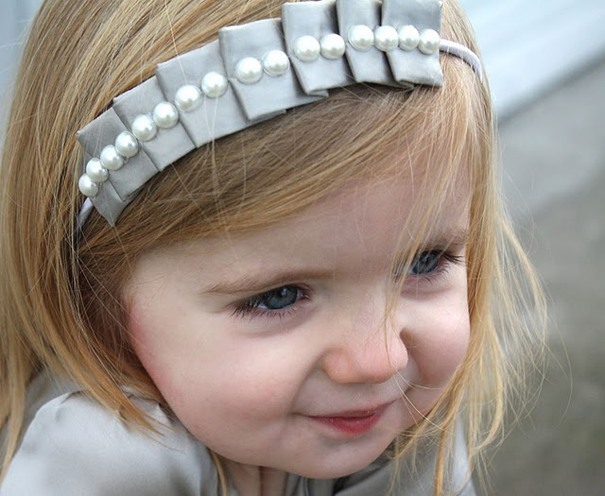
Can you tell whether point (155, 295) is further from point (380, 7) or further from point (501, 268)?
point (501, 268)

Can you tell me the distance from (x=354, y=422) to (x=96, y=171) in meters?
0.44

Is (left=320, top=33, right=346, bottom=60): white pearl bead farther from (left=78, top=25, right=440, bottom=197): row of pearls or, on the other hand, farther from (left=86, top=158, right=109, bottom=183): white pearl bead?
(left=86, top=158, right=109, bottom=183): white pearl bead

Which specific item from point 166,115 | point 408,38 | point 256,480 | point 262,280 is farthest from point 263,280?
point 256,480

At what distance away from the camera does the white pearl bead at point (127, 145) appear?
120cm

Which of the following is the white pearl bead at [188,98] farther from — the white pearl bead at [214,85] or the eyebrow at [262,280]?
the eyebrow at [262,280]

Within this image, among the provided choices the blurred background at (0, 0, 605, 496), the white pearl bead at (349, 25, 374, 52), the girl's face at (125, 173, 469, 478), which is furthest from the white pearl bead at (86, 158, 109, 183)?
the blurred background at (0, 0, 605, 496)

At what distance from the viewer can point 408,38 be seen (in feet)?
3.93

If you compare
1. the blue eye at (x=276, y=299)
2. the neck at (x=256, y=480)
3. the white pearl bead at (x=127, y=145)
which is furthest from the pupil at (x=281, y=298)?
the neck at (x=256, y=480)

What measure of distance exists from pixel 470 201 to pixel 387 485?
0.52m

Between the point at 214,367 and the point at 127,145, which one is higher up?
the point at 127,145

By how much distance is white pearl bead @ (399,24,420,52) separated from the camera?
1197 millimetres

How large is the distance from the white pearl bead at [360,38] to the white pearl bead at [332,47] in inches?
0.5

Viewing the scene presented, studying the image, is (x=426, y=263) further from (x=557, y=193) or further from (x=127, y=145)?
(x=557, y=193)

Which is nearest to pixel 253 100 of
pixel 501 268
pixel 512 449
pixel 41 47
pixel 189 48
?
pixel 189 48
